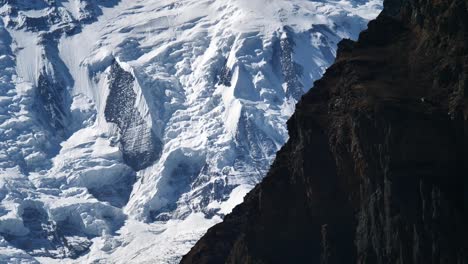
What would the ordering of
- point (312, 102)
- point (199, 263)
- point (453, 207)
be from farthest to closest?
point (199, 263), point (312, 102), point (453, 207)

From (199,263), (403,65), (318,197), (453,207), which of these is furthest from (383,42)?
(199,263)

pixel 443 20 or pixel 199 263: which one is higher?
pixel 443 20

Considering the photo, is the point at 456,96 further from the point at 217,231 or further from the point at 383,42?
the point at 217,231

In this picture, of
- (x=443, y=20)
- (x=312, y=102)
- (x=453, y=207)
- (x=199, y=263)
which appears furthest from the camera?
(x=199, y=263)

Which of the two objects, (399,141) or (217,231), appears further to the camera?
(217,231)

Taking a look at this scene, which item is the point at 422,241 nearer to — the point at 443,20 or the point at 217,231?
the point at 443,20

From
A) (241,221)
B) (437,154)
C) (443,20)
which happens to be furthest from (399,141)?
(241,221)
